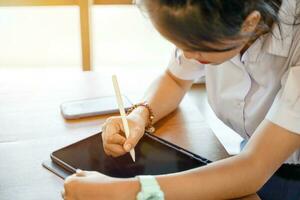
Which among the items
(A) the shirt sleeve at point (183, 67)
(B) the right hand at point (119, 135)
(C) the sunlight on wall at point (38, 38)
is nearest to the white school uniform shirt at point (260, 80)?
(A) the shirt sleeve at point (183, 67)

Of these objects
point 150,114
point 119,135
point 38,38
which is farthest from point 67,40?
point 119,135

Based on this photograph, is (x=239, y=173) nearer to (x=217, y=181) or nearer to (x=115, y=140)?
(x=217, y=181)

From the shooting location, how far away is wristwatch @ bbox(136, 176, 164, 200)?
0.73 meters

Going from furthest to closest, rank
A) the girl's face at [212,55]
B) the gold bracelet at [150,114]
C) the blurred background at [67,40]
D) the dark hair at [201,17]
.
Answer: the blurred background at [67,40]
the gold bracelet at [150,114]
the girl's face at [212,55]
the dark hair at [201,17]

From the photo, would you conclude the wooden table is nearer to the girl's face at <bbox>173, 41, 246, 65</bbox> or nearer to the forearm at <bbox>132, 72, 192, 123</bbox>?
the forearm at <bbox>132, 72, 192, 123</bbox>

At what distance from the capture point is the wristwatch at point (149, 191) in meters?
0.73

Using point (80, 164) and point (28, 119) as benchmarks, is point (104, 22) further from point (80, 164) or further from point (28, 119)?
point (80, 164)

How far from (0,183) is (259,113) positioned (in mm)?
592

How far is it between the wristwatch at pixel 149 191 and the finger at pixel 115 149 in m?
0.14

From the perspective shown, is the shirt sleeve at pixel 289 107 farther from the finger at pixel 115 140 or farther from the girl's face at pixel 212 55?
the finger at pixel 115 140

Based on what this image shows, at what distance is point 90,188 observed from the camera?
0.75 meters

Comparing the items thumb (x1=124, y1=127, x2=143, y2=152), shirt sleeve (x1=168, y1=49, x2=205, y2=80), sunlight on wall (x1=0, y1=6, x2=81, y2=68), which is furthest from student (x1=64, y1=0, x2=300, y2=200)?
sunlight on wall (x1=0, y1=6, x2=81, y2=68)

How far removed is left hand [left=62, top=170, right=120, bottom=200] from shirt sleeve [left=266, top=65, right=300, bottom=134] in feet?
1.08

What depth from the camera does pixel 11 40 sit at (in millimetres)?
2367
